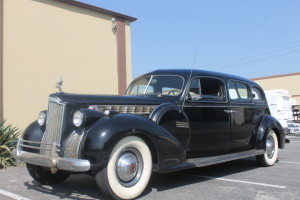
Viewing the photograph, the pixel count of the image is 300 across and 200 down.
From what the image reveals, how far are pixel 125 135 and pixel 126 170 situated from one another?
45 cm

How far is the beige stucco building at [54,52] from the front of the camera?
9807mm

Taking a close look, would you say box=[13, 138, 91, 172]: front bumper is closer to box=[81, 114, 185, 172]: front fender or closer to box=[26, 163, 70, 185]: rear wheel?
box=[81, 114, 185, 172]: front fender

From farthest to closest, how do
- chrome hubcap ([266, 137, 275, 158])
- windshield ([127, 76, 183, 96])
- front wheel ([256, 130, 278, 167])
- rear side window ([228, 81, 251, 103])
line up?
chrome hubcap ([266, 137, 275, 158]) < front wheel ([256, 130, 278, 167]) < rear side window ([228, 81, 251, 103]) < windshield ([127, 76, 183, 96])

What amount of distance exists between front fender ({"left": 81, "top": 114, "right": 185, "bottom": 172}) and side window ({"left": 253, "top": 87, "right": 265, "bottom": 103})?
10.4 ft

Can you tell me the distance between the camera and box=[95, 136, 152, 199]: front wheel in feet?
13.5

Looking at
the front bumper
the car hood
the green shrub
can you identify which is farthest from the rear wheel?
the green shrub

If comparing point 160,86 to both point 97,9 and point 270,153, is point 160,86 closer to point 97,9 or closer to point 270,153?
point 270,153

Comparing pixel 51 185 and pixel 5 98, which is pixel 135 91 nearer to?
pixel 51 185

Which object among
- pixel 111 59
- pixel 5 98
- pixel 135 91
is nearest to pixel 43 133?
pixel 135 91

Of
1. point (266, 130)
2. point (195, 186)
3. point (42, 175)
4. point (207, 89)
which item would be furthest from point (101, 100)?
point (266, 130)

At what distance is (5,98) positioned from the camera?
31.4 ft

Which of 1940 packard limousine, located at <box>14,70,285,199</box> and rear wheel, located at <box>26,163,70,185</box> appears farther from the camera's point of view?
rear wheel, located at <box>26,163,70,185</box>

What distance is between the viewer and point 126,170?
14.3ft

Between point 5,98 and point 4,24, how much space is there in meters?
2.06
